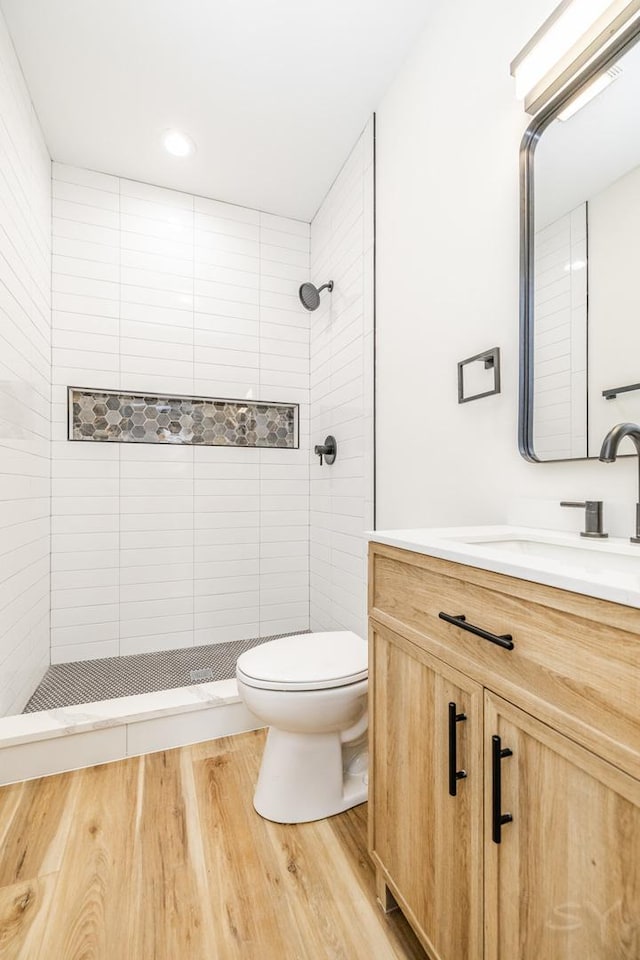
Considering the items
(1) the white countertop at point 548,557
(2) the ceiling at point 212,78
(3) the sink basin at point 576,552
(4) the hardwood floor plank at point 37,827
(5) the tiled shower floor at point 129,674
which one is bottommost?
(4) the hardwood floor plank at point 37,827

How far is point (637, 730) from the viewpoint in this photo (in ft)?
1.63

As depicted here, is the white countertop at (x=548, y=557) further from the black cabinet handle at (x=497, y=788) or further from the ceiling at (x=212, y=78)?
the ceiling at (x=212, y=78)

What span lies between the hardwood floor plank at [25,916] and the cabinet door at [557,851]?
0.97 metres

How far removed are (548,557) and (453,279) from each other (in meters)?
0.97

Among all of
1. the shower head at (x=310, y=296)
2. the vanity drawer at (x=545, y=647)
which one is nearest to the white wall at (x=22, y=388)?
the shower head at (x=310, y=296)

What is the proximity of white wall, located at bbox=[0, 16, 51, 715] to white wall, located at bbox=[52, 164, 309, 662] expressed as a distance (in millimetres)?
128

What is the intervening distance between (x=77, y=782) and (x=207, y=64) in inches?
105

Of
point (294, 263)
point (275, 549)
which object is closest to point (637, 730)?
point (275, 549)

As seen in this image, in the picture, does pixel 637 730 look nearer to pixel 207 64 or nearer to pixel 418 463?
pixel 418 463

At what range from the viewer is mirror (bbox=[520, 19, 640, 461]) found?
0.97m

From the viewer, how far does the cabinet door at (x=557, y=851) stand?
512 mm

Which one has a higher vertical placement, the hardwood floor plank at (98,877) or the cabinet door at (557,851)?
the cabinet door at (557,851)

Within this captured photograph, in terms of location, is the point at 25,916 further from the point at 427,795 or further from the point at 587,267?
the point at 587,267

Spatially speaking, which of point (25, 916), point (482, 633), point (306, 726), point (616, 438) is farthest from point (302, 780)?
point (616, 438)
